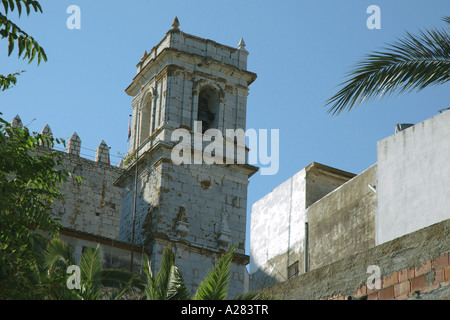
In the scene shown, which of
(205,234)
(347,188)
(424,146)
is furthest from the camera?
(205,234)

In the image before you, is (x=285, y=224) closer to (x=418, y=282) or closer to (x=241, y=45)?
(x=241, y=45)

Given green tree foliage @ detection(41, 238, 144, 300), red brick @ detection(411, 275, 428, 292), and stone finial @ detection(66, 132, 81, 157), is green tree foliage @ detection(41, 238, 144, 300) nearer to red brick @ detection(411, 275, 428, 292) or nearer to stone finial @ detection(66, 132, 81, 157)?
red brick @ detection(411, 275, 428, 292)

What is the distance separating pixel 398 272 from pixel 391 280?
0.40 feet

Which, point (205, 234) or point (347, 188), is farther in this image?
point (205, 234)

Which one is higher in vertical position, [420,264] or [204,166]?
[204,166]

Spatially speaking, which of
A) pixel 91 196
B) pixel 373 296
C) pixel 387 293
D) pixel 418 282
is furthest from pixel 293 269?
pixel 418 282

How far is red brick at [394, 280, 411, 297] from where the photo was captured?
9.85m

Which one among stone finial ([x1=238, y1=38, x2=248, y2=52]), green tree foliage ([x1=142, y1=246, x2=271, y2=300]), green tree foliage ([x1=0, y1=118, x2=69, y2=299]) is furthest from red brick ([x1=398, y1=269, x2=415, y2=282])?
stone finial ([x1=238, y1=38, x2=248, y2=52])

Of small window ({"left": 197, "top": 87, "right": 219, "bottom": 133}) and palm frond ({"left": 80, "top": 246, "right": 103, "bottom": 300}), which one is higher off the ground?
small window ({"left": 197, "top": 87, "right": 219, "bottom": 133})

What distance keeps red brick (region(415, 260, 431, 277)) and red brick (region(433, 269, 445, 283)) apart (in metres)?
0.12

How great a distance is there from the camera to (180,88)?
27859mm
